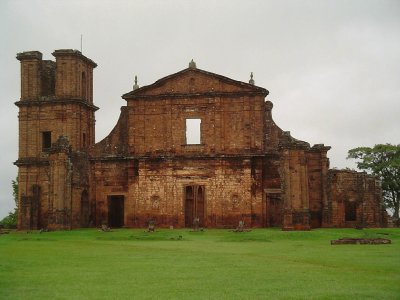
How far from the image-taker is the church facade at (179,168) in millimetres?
37781

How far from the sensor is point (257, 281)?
13.1m

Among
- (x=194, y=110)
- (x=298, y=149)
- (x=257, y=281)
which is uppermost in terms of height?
(x=194, y=110)

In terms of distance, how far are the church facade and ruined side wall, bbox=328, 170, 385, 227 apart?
6cm

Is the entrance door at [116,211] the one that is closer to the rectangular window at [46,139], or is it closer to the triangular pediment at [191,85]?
the rectangular window at [46,139]

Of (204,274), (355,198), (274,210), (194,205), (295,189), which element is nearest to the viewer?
(204,274)

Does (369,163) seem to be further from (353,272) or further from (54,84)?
(353,272)

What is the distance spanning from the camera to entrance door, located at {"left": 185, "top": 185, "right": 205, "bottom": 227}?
126 feet

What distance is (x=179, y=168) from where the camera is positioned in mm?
38656

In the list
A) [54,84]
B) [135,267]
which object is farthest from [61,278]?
[54,84]

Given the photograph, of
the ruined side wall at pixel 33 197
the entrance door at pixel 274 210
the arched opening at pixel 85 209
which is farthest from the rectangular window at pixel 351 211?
the ruined side wall at pixel 33 197

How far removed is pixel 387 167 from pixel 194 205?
84.5 feet

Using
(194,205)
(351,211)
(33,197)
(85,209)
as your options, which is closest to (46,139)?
(33,197)

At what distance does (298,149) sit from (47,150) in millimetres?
15919

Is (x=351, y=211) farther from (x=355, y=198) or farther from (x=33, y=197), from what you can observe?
(x=33, y=197)
